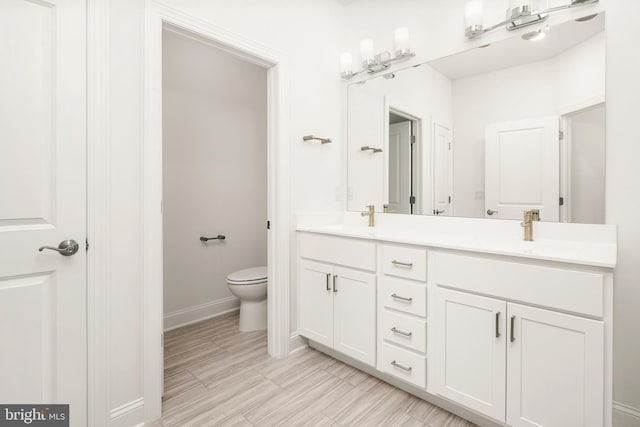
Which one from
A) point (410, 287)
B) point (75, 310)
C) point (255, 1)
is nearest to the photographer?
point (75, 310)

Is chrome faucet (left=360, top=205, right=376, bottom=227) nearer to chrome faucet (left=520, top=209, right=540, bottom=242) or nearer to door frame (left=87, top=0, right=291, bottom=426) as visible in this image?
chrome faucet (left=520, top=209, right=540, bottom=242)

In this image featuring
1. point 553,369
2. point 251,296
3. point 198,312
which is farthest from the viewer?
point 198,312

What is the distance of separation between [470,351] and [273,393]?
109 centimetres

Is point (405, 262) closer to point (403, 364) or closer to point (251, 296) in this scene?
point (403, 364)

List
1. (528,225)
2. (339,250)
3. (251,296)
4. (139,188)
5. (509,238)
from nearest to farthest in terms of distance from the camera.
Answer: (139,188) → (528,225) → (509,238) → (339,250) → (251,296)

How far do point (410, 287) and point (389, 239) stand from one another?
10.9 inches

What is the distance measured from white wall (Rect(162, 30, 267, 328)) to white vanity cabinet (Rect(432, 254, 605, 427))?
214 centimetres

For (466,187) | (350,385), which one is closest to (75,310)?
(350,385)

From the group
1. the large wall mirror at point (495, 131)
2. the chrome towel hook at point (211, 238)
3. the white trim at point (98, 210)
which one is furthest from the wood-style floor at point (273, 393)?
the large wall mirror at point (495, 131)

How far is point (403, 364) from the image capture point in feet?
5.55

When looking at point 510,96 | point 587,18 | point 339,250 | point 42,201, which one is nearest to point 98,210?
point 42,201

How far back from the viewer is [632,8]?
1426 millimetres

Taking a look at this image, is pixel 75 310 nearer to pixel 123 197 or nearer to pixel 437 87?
pixel 123 197

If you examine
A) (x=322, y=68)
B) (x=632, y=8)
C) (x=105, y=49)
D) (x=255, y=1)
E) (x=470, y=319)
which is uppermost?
(x=255, y=1)
